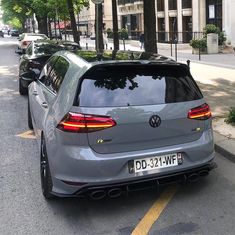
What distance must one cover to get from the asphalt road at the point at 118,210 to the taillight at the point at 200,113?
2.95ft

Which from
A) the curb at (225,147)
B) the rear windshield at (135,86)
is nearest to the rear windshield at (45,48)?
the curb at (225,147)

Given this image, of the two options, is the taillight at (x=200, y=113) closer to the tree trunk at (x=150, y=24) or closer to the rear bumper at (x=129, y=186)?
the rear bumper at (x=129, y=186)

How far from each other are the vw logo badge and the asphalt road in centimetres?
91

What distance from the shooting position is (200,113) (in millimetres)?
4789

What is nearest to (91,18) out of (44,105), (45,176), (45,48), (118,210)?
(45,48)

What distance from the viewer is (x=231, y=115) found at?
303 inches

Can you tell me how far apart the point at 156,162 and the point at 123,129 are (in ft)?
1.64

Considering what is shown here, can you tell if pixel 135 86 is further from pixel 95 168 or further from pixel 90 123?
pixel 95 168

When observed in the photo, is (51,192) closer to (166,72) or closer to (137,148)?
(137,148)

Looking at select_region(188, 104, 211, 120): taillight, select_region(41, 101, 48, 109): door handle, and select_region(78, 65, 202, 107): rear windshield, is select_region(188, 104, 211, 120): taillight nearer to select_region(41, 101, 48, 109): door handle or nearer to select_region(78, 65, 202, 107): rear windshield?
select_region(78, 65, 202, 107): rear windshield

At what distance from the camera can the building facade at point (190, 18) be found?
27.9 metres

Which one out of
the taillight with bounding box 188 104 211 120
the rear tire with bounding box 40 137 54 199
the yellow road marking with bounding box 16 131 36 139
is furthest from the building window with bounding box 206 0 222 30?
the rear tire with bounding box 40 137 54 199

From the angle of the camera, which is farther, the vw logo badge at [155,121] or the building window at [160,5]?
the building window at [160,5]

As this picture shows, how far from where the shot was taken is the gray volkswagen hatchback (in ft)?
14.2
